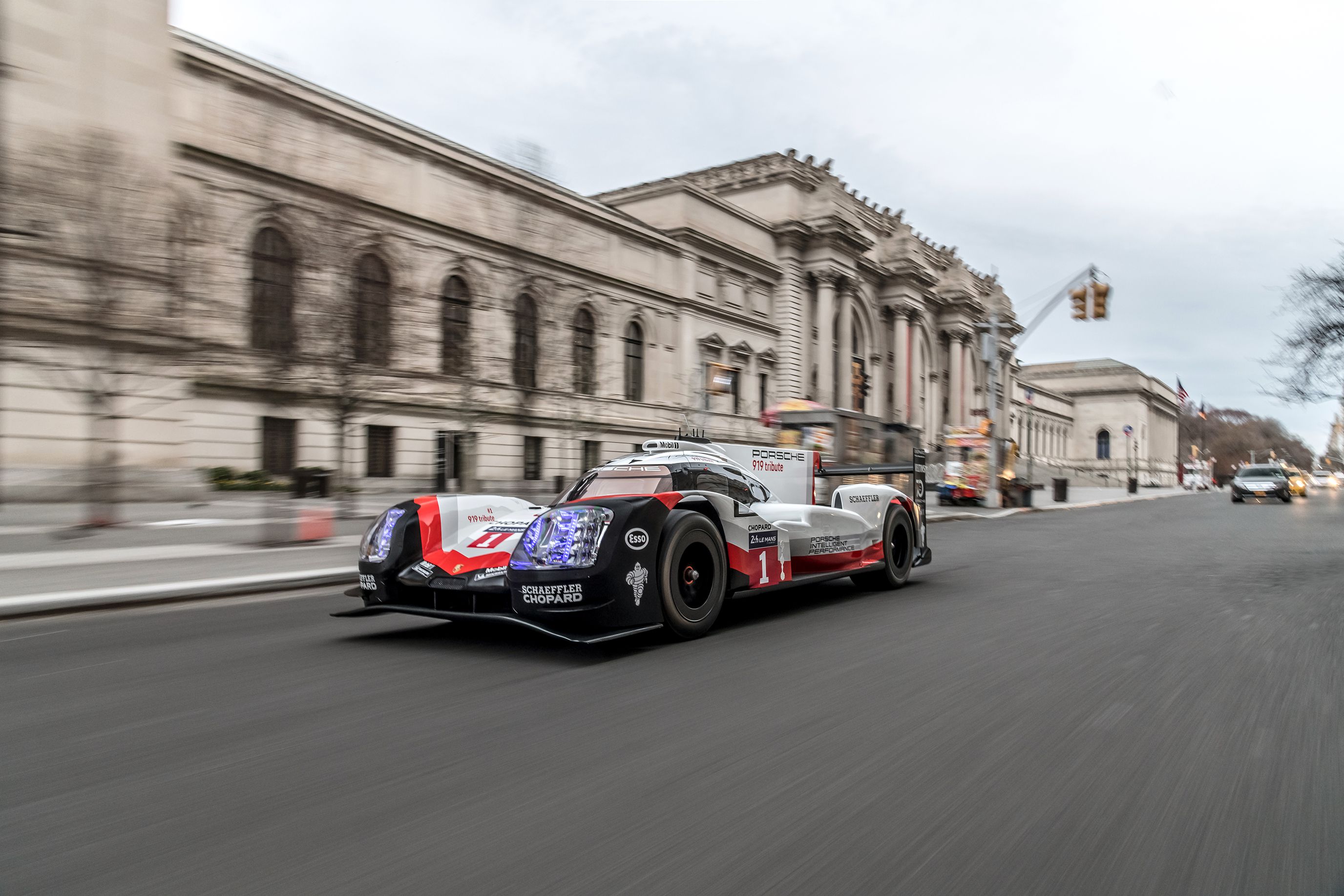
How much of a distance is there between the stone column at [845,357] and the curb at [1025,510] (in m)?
18.2

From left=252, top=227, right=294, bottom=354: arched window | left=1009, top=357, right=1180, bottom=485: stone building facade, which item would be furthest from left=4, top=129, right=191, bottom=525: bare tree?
left=1009, top=357, right=1180, bottom=485: stone building facade

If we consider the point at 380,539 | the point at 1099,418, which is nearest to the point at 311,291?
the point at 380,539

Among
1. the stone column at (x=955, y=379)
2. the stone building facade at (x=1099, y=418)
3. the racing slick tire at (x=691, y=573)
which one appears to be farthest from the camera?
the stone building facade at (x=1099, y=418)

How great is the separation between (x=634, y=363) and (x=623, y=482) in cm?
3476

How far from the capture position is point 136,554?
37.5 feet

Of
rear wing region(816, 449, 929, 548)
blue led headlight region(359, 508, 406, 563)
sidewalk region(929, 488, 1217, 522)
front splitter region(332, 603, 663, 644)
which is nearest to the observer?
front splitter region(332, 603, 663, 644)

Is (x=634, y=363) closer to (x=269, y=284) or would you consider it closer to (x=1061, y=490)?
(x=269, y=284)

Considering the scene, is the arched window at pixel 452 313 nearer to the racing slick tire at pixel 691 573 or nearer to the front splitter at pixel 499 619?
the front splitter at pixel 499 619

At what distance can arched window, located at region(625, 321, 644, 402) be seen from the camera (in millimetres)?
40322

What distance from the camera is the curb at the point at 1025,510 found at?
27.0 m

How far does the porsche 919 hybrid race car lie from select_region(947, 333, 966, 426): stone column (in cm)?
7789

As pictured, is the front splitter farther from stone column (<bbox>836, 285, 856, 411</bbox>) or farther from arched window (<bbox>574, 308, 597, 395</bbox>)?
stone column (<bbox>836, 285, 856, 411</bbox>)

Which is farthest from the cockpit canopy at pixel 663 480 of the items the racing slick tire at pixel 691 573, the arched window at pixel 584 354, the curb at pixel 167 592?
the arched window at pixel 584 354

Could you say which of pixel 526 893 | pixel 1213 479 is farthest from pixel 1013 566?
pixel 1213 479
